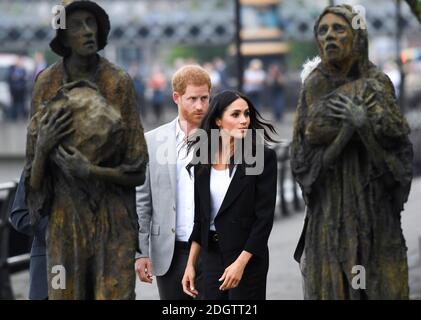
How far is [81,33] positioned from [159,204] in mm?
2199

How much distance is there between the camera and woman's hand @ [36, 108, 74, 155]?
8.30 metres

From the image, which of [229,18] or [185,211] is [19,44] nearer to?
[229,18]

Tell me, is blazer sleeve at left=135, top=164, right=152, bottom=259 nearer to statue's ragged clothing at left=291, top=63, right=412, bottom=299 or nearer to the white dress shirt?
the white dress shirt

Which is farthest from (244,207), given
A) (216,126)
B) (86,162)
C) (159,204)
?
(86,162)

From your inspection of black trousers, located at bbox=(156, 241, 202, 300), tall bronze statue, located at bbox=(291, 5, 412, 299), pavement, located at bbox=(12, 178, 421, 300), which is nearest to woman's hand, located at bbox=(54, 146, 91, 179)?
tall bronze statue, located at bbox=(291, 5, 412, 299)

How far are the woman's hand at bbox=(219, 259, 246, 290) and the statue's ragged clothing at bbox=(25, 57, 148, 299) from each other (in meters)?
0.86

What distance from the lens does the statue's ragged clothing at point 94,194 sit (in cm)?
837

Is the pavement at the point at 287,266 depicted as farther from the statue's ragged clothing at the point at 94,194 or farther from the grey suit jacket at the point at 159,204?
the statue's ragged clothing at the point at 94,194

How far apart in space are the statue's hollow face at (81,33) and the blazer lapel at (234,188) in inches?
55.6

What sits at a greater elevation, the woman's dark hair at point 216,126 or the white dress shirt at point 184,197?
the woman's dark hair at point 216,126

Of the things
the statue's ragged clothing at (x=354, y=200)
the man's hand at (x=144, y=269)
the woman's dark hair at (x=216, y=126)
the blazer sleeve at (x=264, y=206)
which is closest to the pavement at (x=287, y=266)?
the man's hand at (x=144, y=269)

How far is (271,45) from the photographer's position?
58.5 m

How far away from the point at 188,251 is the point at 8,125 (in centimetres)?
3382

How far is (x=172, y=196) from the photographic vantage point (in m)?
10.4
